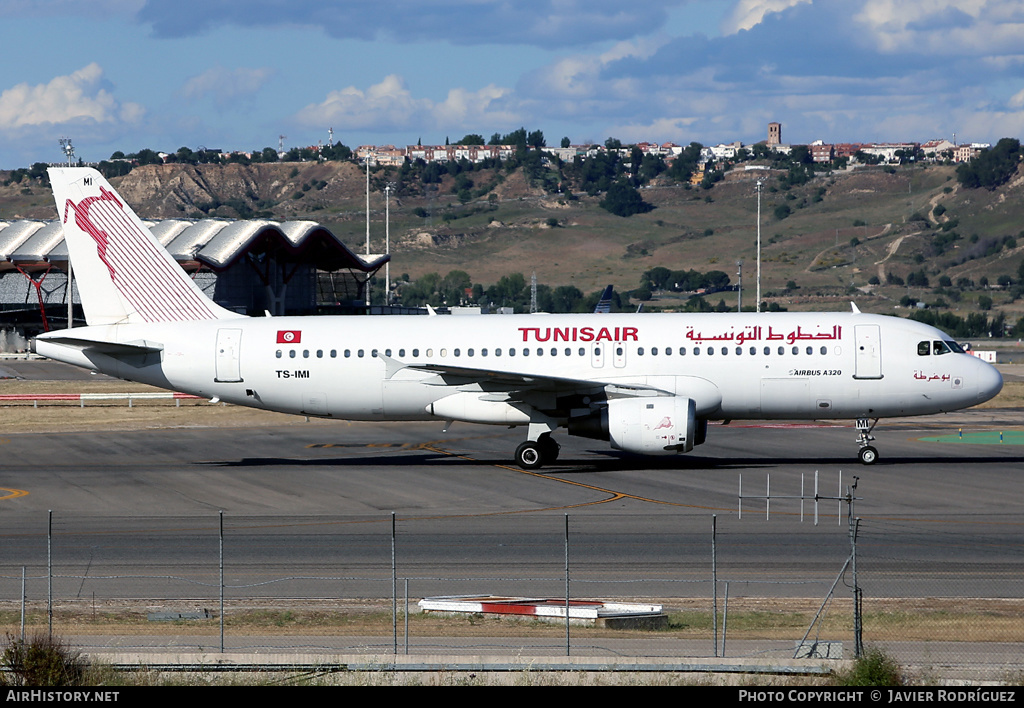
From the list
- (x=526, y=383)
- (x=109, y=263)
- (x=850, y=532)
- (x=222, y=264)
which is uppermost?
(x=222, y=264)

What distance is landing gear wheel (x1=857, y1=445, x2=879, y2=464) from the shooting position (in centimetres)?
3653

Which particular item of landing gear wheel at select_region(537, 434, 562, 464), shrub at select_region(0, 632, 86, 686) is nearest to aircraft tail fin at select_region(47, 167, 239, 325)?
landing gear wheel at select_region(537, 434, 562, 464)

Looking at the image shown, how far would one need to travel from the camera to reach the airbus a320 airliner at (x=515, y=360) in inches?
1407

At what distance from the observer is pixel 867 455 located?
120ft

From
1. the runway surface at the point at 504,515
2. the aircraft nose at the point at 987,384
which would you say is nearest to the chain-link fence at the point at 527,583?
the runway surface at the point at 504,515

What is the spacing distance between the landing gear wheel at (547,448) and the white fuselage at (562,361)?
4.98ft

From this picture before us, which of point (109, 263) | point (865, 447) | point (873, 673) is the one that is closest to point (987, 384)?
point (865, 447)

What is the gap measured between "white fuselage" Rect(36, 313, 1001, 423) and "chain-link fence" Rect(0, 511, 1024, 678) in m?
8.48

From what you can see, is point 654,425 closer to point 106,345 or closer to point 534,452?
point 534,452

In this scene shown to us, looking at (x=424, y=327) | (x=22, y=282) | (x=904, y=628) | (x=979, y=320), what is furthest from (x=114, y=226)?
(x=979, y=320)

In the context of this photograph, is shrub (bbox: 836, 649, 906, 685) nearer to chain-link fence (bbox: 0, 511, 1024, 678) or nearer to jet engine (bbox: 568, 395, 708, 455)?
chain-link fence (bbox: 0, 511, 1024, 678)

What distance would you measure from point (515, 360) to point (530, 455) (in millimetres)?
3091

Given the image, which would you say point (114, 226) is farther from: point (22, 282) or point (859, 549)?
point (22, 282)
